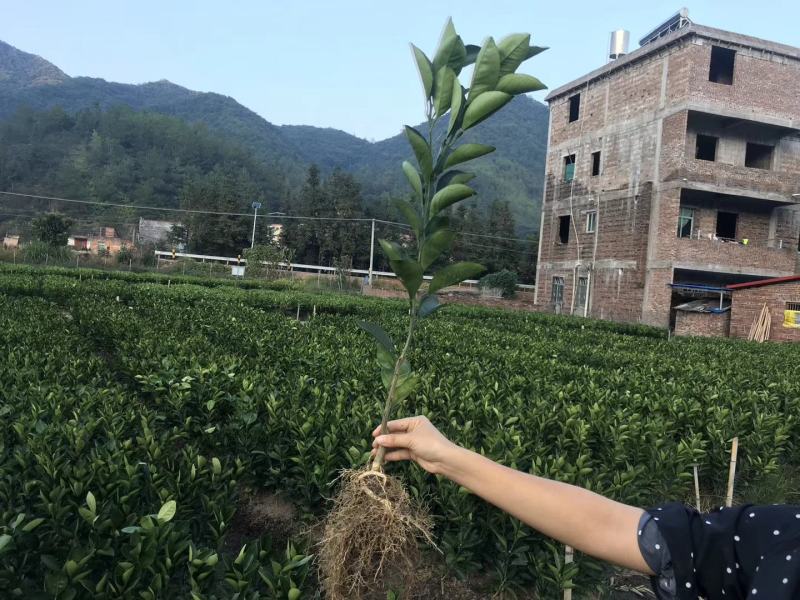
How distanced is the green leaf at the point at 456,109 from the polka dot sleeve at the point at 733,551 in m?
1.20

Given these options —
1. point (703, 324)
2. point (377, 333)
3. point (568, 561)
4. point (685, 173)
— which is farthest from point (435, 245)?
point (685, 173)

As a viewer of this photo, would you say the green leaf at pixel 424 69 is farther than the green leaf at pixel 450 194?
Yes

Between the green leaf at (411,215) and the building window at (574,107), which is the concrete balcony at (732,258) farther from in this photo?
the green leaf at (411,215)

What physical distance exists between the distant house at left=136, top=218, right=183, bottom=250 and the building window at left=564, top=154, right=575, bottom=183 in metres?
45.5

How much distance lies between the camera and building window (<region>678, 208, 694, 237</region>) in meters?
22.8

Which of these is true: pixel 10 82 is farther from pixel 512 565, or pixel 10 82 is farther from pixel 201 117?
pixel 512 565

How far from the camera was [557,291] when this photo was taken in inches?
1069

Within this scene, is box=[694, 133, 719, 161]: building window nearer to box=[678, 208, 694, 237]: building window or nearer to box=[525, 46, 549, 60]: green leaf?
box=[678, 208, 694, 237]: building window

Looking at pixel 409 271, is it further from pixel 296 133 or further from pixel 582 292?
pixel 296 133

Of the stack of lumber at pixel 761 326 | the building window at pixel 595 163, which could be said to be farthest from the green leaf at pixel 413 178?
the building window at pixel 595 163

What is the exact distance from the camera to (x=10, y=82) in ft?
429

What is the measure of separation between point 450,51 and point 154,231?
66644mm

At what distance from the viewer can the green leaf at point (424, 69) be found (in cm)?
173

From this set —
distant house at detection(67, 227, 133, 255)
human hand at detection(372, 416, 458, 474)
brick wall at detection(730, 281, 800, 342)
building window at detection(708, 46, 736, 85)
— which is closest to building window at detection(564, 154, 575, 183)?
building window at detection(708, 46, 736, 85)
